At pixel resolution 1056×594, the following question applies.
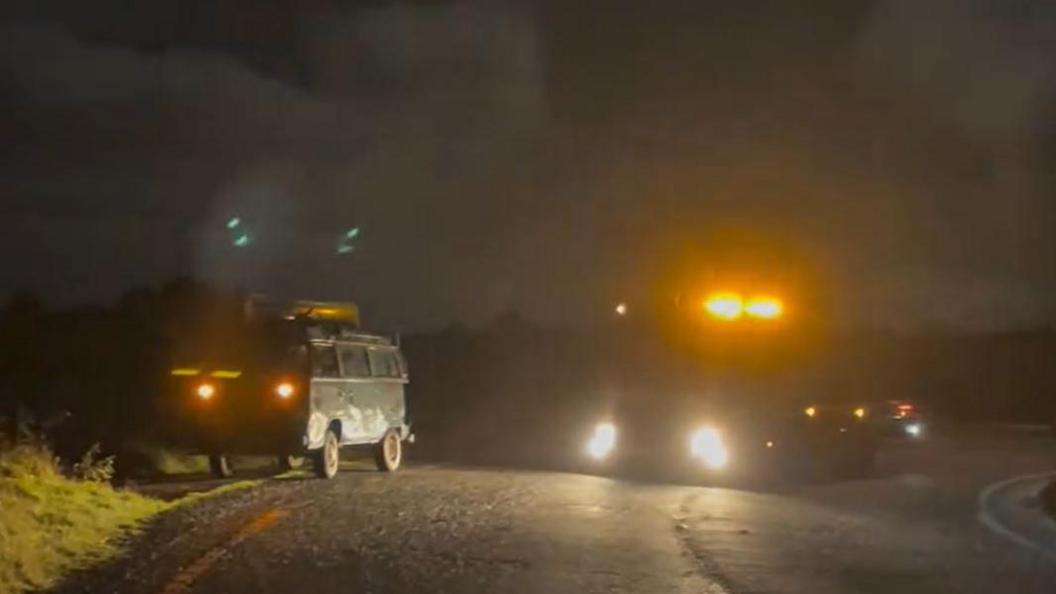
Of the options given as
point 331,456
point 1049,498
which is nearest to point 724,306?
point 1049,498

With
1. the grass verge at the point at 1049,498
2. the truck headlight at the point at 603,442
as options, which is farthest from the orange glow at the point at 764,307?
the grass verge at the point at 1049,498

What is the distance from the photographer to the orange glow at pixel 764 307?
3459 centimetres

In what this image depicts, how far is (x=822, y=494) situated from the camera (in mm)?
27484

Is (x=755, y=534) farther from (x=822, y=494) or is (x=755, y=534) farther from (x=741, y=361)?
(x=741, y=361)

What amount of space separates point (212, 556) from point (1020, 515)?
13470mm

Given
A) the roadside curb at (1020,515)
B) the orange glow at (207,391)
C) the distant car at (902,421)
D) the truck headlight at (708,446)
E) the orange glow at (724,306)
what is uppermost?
the distant car at (902,421)

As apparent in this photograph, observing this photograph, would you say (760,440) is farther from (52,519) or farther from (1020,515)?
(52,519)

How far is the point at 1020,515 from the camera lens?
24.9m

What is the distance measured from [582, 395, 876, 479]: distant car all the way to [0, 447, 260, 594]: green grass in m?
14.7

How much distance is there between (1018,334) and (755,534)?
90906 millimetres

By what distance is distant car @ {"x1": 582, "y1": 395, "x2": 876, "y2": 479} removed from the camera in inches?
1373

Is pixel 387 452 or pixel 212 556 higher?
pixel 387 452

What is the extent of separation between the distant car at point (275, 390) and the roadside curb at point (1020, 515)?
943cm

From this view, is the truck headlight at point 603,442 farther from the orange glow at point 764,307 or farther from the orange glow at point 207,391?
the orange glow at point 207,391
